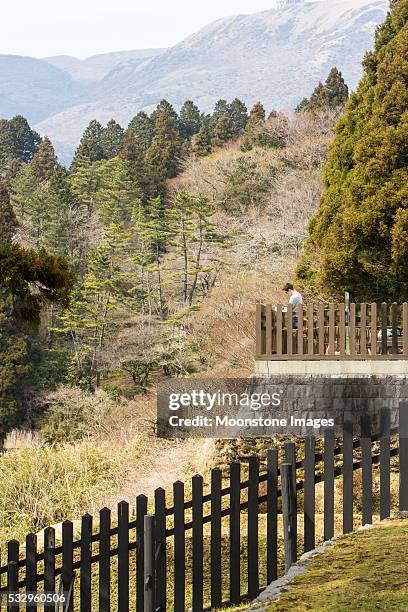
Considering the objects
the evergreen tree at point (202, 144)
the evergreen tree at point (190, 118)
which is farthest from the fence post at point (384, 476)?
the evergreen tree at point (190, 118)

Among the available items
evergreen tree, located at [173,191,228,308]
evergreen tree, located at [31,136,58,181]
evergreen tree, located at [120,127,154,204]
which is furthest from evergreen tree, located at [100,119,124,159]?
evergreen tree, located at [173,191,228,308]

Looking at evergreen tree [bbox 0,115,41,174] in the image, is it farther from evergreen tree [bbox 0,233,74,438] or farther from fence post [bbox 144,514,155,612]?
fence post [bbox 144,514,155,612]

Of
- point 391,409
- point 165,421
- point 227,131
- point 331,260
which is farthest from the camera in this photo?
point 227,131

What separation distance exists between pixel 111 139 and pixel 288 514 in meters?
63.5

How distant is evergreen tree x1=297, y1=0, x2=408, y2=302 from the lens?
1639 cm

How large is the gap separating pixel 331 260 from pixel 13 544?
34.8 ft

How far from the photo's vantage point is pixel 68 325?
3869cm

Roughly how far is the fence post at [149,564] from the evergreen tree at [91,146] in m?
46.0

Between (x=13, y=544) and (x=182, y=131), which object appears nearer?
(x=13, y=544)

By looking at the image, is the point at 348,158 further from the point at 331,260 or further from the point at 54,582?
the point at 54,582

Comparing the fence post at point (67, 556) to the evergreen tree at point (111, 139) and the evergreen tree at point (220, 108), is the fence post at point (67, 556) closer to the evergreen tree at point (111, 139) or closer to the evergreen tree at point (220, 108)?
the evergreen tree at point (111, 139)

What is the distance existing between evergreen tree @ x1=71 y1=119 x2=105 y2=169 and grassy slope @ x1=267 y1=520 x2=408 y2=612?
46435 millimetres

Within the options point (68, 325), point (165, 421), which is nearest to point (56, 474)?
point (165, 421)

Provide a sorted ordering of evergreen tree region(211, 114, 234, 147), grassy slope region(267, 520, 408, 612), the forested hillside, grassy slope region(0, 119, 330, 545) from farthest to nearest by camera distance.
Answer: evergreen tree region(211, 114, 234, 147) < the forested hillside < grassy slope region(0, 119, 330, 545) < grassy slope region(267, 520, 408, 612)
